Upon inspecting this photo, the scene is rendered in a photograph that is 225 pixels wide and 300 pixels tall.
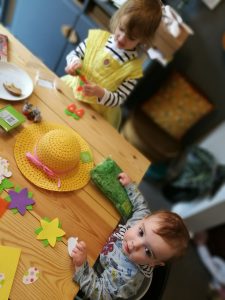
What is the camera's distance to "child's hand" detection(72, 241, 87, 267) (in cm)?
79

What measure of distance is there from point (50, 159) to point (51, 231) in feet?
0.63

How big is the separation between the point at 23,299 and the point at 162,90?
1604 millimetres

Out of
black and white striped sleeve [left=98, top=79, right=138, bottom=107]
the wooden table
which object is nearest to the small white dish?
the wooden table

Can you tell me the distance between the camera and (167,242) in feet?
2.78

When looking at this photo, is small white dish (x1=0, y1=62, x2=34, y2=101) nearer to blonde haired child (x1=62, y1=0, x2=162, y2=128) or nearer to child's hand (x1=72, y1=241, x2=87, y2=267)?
blonde haired child (x1=62, y1=0, x2=162, y2=128)

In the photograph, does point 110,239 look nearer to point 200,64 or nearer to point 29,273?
point 29,273

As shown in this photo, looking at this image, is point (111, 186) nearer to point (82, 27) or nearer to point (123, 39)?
point (123, 39)

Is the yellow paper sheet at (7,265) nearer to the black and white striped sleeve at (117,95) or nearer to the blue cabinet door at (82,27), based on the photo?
the black and white striped sleeve at (117,95)

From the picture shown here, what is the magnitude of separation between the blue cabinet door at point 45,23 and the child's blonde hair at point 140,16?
818 millimetres

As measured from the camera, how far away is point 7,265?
0.72 m

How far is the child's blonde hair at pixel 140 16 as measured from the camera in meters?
0.89

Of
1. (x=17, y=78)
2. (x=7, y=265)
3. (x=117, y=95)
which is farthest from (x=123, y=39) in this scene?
(x=7, y=265)

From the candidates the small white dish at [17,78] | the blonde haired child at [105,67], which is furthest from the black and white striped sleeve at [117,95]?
the small white dish at [17,78]

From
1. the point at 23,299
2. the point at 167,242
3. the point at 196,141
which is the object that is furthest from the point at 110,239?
the point at 196,141
